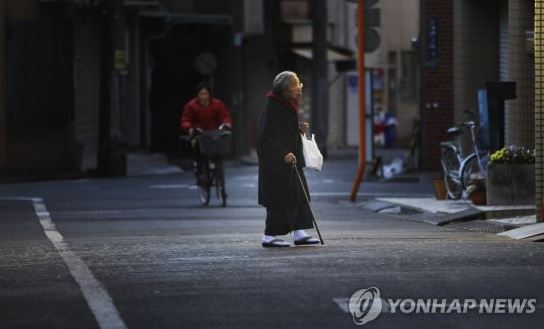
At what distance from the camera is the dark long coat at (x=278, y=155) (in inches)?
570

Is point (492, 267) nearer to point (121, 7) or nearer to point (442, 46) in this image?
point (442, 46)

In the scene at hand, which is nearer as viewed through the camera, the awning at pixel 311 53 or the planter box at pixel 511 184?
the planter box at pixel 511 184

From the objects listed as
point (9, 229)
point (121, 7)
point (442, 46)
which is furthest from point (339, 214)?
point (121, 7)

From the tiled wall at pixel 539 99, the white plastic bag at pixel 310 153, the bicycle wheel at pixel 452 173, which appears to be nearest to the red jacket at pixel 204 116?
the bicycle wheel at pixel 452 173

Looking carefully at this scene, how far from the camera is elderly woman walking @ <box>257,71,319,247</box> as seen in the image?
14469 mm

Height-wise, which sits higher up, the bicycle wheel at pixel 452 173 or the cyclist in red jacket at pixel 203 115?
the cyclist in red jacket at pixel 203 115

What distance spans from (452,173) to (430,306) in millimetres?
12336

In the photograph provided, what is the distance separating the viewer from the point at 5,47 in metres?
30.2

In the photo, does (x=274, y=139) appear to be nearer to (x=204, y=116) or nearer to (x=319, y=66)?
(x=204, y=116)

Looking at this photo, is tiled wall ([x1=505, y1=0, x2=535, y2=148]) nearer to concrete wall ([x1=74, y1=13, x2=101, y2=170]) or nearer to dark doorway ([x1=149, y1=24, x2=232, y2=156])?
concrete wall ([x1=74, y1=13, x2=101, y2=170])

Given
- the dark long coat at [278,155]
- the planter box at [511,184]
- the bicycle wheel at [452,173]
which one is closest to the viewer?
the dark long coat at [278,155]

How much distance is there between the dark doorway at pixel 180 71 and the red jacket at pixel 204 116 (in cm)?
2093

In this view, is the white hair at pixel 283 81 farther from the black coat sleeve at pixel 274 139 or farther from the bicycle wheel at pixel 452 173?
the bicycle wheel at pixel 452 173

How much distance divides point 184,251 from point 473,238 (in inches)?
123
